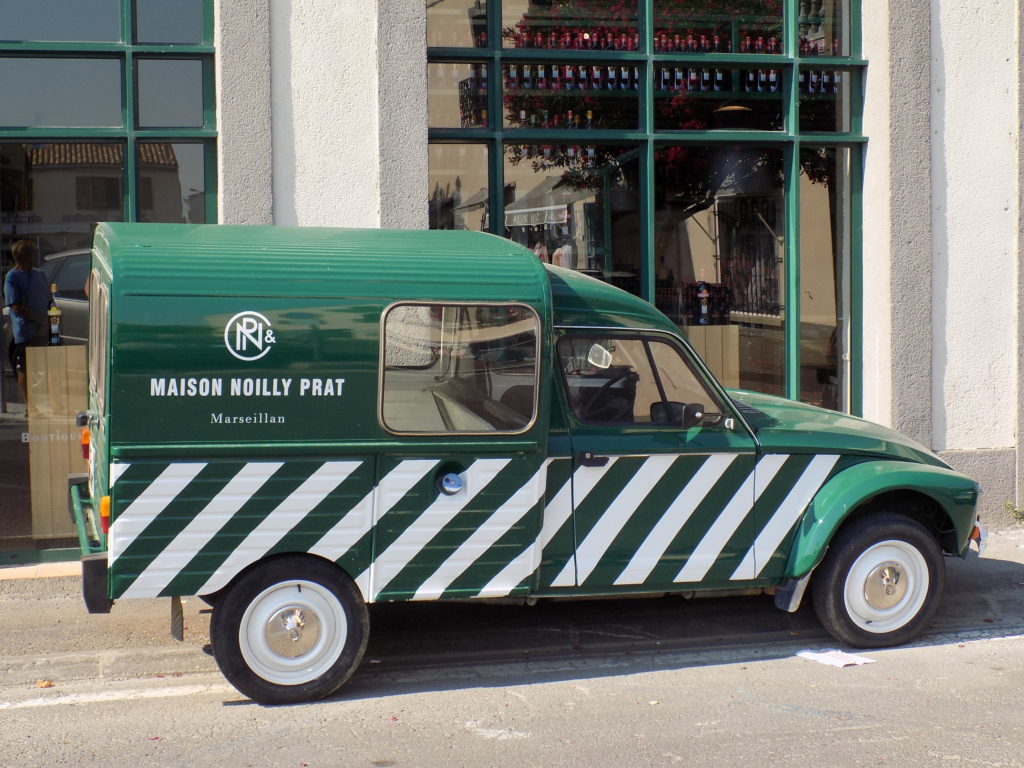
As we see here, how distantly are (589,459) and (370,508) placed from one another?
1.14 m

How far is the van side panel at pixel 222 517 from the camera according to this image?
18.1ft

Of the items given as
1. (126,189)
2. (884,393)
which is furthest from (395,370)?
(884,393)

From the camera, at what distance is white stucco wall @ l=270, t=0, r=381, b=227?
333 inches

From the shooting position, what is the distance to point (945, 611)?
7.44m

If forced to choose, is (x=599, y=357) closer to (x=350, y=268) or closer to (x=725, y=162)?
(x=350, y=268)

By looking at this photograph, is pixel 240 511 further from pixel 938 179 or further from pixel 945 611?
pixel 938 179

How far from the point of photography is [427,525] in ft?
19.3

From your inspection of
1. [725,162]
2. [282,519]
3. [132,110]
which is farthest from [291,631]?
[725,162]

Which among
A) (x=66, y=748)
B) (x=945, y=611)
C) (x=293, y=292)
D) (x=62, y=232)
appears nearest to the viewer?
(x=66, y=748)

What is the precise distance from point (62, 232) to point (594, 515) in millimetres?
4426

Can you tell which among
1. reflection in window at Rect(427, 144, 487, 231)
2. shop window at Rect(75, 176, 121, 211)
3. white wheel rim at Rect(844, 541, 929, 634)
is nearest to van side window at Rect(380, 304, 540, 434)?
white wheel rim at Rect(844, 541, 929, 634)

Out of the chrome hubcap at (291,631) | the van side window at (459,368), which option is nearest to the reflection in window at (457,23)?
the van side window at (459,368)

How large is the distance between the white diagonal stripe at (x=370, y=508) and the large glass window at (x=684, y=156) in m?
3.67

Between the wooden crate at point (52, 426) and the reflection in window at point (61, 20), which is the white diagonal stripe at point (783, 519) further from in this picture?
the reflection in window at point (61, 20)
